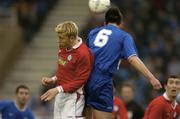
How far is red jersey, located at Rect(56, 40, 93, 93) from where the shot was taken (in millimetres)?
9953

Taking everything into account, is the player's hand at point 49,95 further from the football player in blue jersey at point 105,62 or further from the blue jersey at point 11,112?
the blue jersey at point 11,112

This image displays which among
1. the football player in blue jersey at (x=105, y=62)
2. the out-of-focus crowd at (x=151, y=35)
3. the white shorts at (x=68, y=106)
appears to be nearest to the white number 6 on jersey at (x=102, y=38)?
the football player in blue jersey at (x=105, y=62)

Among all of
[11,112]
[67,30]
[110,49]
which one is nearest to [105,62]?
[110,49]

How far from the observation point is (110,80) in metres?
10.3

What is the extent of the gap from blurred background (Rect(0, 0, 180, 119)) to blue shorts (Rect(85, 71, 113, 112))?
322 inches

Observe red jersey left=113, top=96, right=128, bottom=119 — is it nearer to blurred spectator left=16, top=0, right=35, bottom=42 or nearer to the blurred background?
the blurred background

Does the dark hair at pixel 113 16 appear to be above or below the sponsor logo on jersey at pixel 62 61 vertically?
above

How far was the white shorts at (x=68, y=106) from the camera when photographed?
10.0 metres

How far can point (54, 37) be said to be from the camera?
21875 millimetres

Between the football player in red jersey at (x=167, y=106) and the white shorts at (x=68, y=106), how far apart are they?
95cm

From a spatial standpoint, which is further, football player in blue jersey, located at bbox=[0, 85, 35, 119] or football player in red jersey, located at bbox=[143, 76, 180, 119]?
football player in blue jersey, located at bbox=[0, 85, 35, 119]

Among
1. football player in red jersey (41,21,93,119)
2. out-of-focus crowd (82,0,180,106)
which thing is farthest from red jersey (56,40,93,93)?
out-of-focus crowd (82,0,180,106)

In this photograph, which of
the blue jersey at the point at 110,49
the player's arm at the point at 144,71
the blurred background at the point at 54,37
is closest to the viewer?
the player's arm at the point at 144,71

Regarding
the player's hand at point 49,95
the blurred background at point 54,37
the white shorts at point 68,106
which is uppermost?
the player's hand at point 49,95
